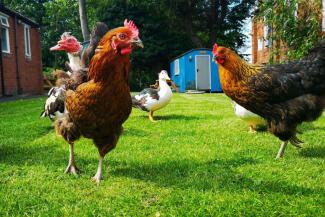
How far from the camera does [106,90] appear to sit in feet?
12.1

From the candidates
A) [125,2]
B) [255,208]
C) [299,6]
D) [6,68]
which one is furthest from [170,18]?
[255,208]

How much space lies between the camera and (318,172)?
418 centimetres

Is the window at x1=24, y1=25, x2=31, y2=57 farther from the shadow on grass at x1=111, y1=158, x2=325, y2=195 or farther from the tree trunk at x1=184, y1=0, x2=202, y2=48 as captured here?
the shadow on grass at x1=111, y1=158, x2=325, y2=195

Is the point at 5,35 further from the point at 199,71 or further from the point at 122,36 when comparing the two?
the point at 122,36

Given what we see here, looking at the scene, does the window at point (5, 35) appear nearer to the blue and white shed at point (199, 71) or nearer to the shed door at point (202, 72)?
the blue and white shed at point (199, 71)

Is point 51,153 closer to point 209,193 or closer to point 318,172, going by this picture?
point 209,193

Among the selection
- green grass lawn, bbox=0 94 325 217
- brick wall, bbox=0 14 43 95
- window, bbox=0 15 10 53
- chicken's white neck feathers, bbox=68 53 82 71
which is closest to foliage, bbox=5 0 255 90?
brick wall, bbox=0 14 43 95

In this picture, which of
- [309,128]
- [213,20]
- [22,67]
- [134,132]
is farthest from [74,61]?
[213,20]

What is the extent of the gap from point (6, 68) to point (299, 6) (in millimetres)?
15222

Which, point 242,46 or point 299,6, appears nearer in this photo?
point 299,6

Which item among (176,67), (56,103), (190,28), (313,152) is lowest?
(313,152)

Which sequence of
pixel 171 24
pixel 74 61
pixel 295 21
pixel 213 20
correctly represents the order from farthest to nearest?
pixel 171 24 → pixel 213 20 → pixel 295 21 → pixel 74 61

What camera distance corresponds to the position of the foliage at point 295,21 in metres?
12.1

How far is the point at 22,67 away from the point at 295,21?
16468 millimetres
